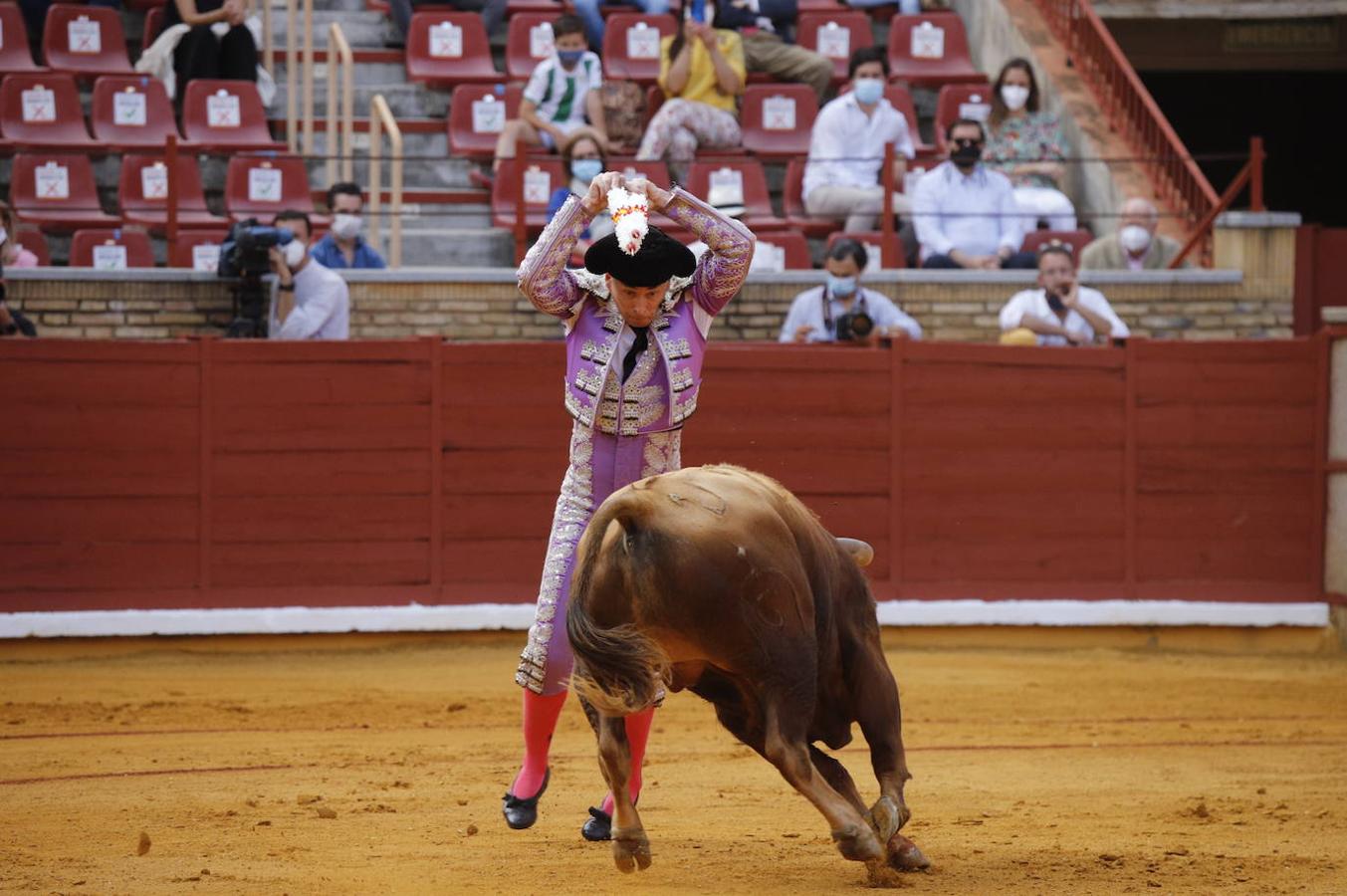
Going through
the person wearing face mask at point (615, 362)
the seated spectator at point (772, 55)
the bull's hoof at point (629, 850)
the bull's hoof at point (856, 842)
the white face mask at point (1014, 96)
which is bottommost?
the bull's hoof at point (629, 850)

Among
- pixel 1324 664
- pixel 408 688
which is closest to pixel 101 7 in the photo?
pixel 408 688

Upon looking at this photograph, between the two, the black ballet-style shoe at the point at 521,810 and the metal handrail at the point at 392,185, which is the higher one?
the metal handrail at the point at 392,185

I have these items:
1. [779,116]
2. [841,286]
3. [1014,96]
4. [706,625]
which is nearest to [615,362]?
[706,625]

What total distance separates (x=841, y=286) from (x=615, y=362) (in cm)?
523

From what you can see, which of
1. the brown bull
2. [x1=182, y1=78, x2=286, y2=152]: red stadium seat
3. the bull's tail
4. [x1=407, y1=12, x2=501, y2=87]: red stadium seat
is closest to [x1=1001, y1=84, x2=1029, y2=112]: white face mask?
[x1=407, y1=12, x2=501, y2=87]: red stadium seat

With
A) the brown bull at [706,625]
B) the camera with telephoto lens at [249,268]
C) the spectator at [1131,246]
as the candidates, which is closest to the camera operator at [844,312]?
the spectator at [1131,246]

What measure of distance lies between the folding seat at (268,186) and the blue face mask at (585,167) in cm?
147

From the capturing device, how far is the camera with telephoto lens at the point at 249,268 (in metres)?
9.80

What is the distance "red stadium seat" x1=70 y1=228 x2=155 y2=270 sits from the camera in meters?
11.2

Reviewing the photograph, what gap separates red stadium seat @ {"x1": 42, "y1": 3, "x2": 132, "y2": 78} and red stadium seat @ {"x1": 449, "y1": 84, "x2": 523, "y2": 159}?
205 cm

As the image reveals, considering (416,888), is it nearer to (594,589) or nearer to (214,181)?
(594,589)

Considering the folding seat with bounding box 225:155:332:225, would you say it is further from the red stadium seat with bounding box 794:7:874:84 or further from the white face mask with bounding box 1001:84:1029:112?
the white face mask with bounding box 1001:84:1029:112

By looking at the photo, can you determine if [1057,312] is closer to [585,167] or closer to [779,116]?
[585,167]

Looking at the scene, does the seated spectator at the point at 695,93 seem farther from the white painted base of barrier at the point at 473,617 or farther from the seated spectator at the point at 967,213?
the white painted base of barrier at the point at 473,617
